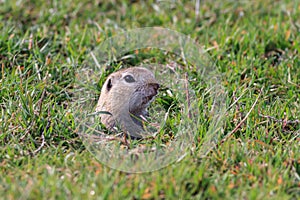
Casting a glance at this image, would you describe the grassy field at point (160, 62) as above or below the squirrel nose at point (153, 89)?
below

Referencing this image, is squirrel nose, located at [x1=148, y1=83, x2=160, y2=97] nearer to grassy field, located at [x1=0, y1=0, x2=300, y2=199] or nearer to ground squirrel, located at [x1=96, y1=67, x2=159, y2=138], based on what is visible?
ground squirrel, located at [x1=96, y1=67, x2=159, y2=138]

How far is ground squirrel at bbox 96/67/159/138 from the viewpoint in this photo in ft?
11.4

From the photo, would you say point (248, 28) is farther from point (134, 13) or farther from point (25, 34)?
point (25, 34)

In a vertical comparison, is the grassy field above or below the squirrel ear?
below

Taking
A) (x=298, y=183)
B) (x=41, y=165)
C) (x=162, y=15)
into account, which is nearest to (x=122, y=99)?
(x=41, y=165)


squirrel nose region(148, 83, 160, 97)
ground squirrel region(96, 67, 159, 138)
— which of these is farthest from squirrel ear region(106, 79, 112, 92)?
squirrel nose region(148, 83, 160, 97)

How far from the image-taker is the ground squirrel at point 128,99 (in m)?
3.48

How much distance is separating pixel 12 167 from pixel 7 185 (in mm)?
224

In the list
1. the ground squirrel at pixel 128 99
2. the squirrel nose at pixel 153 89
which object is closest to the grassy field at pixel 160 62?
the ground squirrel at pixel 128 99

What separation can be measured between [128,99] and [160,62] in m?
0.88

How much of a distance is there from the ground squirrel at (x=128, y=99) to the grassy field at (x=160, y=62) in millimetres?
247

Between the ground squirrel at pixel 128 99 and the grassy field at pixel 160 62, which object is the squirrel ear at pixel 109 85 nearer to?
the ground squirrel at pixel 128 99

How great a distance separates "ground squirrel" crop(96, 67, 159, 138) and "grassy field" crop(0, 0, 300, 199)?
9.7 inches

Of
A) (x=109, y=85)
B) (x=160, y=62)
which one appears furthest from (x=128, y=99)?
(x=160, y=62)
